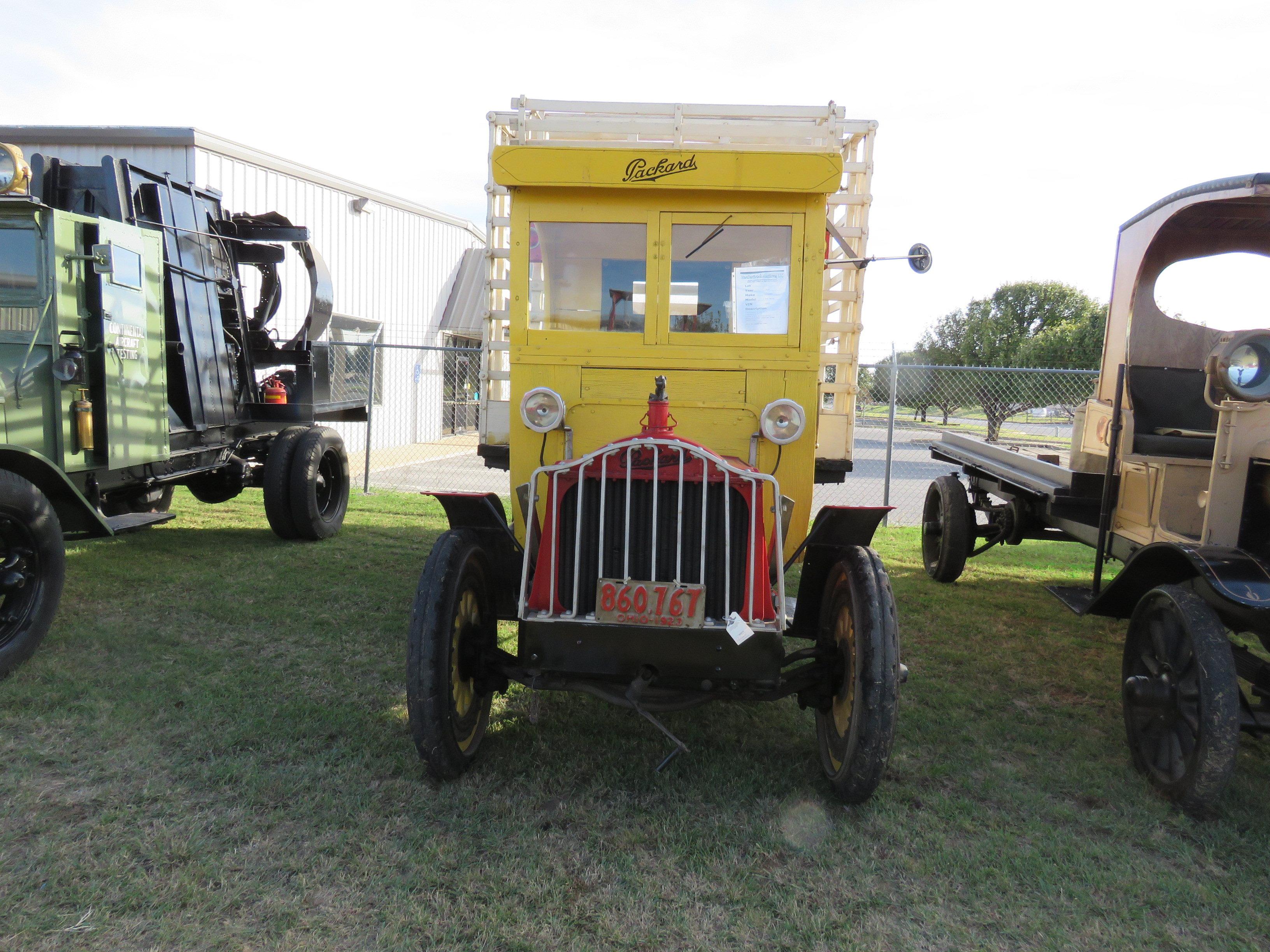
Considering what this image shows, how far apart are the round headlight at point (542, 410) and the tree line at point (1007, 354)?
779 cm

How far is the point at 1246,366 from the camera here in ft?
10.7

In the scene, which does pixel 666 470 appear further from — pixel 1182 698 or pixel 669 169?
pixel 1182 698

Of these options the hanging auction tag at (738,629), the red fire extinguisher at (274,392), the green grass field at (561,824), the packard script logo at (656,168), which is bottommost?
the green grass field at (561,824)

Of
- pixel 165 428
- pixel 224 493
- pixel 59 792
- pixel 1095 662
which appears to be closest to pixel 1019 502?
pixel 1095 662

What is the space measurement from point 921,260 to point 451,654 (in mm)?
3093

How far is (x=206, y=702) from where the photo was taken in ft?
12.2

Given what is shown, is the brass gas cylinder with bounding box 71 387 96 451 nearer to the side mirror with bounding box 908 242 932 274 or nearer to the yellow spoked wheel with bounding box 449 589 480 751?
the yellow spoked wheel with bounding box 449 589 480 751

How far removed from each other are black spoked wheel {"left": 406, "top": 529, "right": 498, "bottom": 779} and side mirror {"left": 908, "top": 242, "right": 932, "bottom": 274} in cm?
268

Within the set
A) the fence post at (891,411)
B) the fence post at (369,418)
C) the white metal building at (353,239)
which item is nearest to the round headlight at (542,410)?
the fence post at (891,411)

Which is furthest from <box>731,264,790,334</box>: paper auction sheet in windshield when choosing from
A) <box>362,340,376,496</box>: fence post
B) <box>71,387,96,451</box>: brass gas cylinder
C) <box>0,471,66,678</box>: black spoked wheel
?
<box>362,340,376,496</box>: fence post

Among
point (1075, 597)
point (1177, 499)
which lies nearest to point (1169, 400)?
point (1177, 499)

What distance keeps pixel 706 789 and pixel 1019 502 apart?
3.72 metres

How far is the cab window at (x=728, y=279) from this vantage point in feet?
12.2

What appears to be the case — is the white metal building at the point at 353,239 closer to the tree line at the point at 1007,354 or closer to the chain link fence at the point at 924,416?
the chain link fence at the point at 924,416
